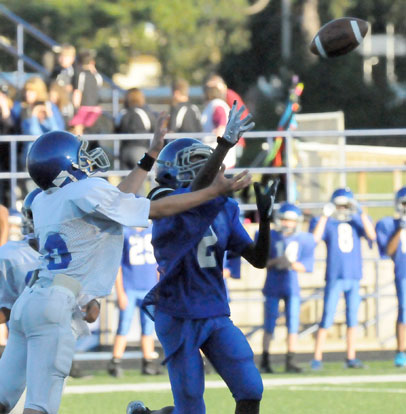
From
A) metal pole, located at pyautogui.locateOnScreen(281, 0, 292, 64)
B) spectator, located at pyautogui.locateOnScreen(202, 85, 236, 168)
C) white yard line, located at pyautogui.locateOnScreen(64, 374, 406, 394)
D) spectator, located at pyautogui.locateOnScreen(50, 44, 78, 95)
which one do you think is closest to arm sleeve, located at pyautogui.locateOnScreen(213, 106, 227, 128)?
spectator, located at pyautogui.locateOnScreen(202, 85, 236, 168)

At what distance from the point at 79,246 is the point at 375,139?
87.5 ft

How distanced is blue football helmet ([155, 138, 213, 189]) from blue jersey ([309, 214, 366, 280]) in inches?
219

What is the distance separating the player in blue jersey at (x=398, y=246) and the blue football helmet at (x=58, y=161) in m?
6.29

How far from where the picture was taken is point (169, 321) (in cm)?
630

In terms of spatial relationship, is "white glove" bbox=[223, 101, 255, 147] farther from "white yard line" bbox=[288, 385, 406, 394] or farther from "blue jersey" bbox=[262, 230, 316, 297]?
"blue jersey" bbox=[262, 230, 316, 297]

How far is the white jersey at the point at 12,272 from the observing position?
7066 mm

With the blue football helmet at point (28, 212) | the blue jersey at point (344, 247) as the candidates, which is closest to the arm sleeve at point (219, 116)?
the blue jersey at point (344, 247)

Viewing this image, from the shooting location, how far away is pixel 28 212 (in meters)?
7.56

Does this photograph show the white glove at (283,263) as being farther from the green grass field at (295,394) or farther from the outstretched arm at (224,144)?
the outstretched arm at (224,144)

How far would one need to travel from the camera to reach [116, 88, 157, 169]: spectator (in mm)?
12859

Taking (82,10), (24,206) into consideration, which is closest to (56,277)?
(24,206)

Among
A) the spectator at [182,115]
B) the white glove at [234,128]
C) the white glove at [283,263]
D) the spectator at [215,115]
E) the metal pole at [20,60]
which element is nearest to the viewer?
the white glove at [234,128]

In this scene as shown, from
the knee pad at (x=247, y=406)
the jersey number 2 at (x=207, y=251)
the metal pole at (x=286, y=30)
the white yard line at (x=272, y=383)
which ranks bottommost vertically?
the white yard line at (x=272, y=383)

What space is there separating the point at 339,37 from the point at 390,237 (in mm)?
4038
